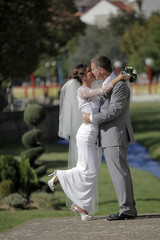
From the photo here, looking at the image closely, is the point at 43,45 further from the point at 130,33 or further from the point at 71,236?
the point at 130,33

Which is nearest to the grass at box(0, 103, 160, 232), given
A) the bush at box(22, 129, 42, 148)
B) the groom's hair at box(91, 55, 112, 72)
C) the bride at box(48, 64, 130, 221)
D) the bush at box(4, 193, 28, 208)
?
the bush at box(4, 193, 28, 208)

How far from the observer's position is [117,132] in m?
7.88

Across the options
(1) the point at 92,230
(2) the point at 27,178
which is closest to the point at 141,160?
(2) the point at 27,178

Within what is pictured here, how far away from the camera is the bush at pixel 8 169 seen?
13.0m

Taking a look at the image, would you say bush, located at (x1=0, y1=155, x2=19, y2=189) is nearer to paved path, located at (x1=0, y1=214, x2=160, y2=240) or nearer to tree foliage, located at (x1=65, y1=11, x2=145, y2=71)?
paved path, located at (x1=0, y1=214, x2=160, y2=240)

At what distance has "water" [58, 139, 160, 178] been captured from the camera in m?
22.5

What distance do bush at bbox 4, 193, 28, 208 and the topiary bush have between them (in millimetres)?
1141

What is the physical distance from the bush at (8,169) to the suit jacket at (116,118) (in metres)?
5.30

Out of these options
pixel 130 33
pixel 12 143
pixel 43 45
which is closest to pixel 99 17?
pixel 130 33

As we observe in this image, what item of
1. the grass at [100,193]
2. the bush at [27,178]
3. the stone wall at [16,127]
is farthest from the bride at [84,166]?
the stone wall at [16,127]

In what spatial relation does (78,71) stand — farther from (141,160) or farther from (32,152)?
(141,160)

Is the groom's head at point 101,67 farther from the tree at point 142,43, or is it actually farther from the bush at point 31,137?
the tree at point 142,43

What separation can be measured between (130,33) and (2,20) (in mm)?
58169

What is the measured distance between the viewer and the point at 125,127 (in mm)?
7938
